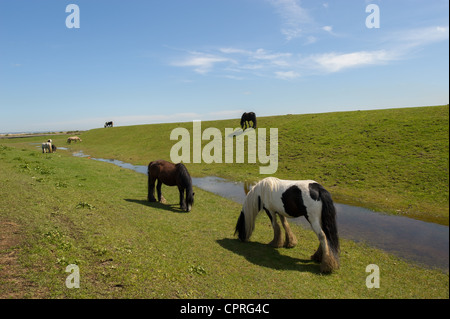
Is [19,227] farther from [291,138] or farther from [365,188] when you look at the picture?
[291,138]

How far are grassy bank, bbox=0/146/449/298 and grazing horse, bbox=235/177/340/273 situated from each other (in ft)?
1.53

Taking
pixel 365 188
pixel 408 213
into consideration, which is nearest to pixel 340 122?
pixel 365 188

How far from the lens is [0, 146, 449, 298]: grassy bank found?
20.4 feet

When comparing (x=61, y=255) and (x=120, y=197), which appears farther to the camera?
(x=120, y=197)

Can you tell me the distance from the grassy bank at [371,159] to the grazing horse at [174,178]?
10.6 m

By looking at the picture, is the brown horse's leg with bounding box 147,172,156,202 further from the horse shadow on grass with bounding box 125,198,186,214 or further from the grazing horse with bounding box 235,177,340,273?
the grazing horse with bounding box 235,177,340,273

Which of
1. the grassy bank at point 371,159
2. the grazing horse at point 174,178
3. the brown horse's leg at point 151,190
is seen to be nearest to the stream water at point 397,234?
the grassy bank at point 371,159

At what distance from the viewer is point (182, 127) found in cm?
Answer: 5650

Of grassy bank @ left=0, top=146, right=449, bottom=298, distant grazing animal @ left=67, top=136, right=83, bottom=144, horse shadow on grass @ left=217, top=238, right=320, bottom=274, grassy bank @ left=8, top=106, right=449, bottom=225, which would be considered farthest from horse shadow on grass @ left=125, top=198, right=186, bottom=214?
distant grazing animal @ left=67, top=136, right=83, bottom=144

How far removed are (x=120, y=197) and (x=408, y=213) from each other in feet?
57.3

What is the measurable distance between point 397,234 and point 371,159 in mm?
13968

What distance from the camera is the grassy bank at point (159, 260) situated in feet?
20.4

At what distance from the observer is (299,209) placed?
8.56m

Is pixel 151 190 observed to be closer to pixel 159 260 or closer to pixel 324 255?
pixel 159 260
